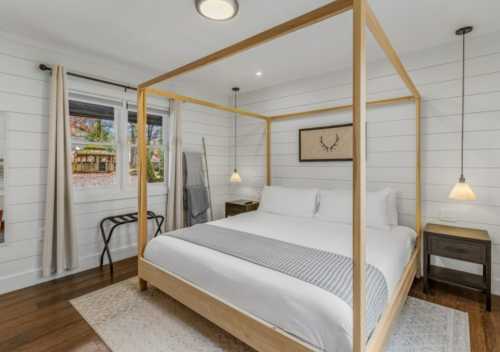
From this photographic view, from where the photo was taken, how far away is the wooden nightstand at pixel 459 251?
2.23 meters

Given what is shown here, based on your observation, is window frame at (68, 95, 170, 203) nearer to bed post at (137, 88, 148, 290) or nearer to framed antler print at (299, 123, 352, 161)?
bed post at (137, 88, 148, 290)

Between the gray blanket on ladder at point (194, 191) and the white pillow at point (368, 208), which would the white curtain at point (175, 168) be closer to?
the gray blanket on ladder at point (194, 191)

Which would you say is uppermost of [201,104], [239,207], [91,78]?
[91,78]

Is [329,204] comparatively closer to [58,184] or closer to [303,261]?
[303,261]

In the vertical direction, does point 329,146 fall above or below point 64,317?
above

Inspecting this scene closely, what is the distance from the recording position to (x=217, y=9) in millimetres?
2061

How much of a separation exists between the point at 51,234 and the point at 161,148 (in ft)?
5.60

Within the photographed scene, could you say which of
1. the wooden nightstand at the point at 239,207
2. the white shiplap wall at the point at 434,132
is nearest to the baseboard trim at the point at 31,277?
the wooden nightstand at the point at 239,207

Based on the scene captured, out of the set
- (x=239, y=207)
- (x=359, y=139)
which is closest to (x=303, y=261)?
(x=359, y=139)

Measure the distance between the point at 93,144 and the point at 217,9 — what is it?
2166 mm

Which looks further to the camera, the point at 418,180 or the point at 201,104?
the point at 201,104

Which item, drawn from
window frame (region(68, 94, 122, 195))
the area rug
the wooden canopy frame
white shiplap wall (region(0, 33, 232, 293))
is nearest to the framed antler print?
the wooden canopy frame

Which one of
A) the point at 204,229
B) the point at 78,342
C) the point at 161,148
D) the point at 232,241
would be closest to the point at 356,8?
the point at 232,241

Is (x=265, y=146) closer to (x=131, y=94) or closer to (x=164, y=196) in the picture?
(x=164, y=196)
